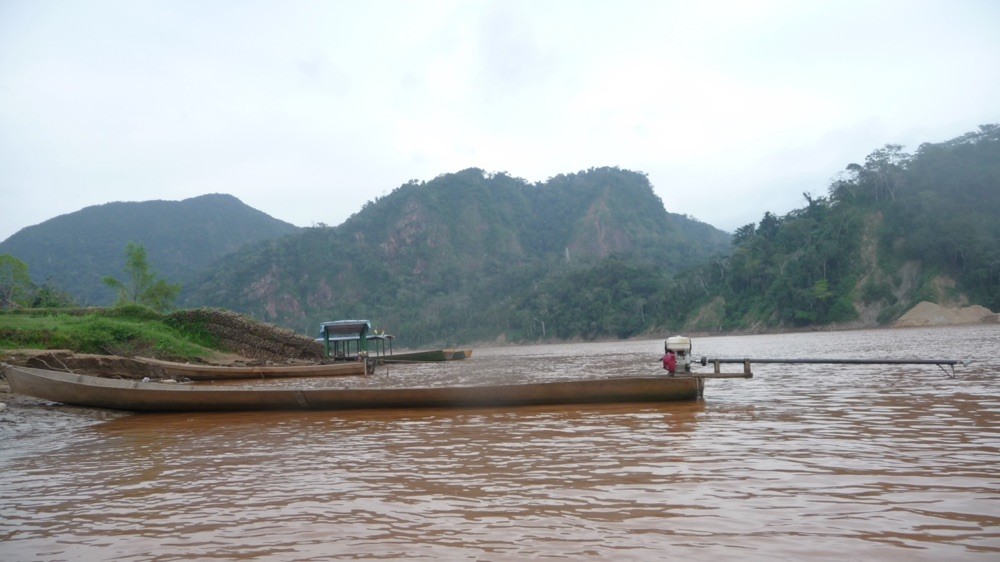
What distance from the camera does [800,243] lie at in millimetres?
71562

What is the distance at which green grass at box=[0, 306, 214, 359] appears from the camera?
18.2 meters

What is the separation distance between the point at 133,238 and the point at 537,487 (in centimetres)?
14725

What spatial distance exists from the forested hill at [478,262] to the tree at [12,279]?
57.1 metres

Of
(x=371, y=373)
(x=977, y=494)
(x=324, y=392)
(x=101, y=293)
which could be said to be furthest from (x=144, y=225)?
(x=977, y=494)

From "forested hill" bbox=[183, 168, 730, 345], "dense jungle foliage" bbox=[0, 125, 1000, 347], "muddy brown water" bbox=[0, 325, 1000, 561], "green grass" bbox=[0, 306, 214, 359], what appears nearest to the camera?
"muddy brown water" bbox=[0, 325, 1000, 561]

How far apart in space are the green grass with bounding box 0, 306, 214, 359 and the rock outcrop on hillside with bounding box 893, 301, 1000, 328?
177 feet

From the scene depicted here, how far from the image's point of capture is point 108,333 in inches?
842

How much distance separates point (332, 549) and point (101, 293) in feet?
395

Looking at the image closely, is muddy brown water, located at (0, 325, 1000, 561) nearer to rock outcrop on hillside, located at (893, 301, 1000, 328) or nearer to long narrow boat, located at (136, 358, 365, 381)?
long narrow boat, located at (136, 358, 365, 381)

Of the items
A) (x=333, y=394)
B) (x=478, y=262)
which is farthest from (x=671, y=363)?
(x=478, y=262)

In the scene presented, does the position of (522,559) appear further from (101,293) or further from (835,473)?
(101,293)

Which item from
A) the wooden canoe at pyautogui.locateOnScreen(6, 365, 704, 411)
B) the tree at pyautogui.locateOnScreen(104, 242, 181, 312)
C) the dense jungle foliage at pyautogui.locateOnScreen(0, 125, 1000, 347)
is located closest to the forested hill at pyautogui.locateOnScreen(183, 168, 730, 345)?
the dense jungle foliage at pyautogui.locateOnScreen(0, 125, 1000, 347)

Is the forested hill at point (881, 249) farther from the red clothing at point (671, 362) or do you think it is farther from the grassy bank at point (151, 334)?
the red clothing at point (671, 362)

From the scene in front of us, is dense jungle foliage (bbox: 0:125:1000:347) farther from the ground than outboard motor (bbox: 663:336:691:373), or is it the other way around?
dense jungle foliage (bbox: 0:125:1000:347)
